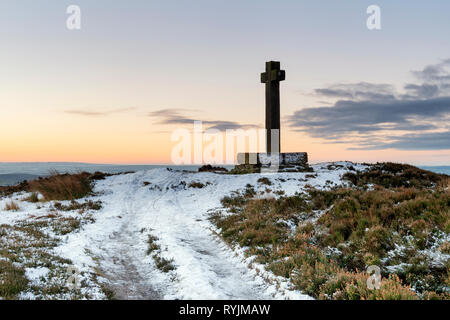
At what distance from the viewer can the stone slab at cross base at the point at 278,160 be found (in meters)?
24.5

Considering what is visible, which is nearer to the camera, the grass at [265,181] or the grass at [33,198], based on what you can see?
the grass at [265,181]

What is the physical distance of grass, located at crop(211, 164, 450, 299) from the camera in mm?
6423

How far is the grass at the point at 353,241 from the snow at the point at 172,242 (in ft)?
2.08

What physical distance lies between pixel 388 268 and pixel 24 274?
321 inches

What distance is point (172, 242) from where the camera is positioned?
34.4ft

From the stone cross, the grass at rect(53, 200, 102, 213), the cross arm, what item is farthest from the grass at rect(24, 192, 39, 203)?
the cross arm

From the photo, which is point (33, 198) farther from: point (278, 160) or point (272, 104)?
point (272, 104)

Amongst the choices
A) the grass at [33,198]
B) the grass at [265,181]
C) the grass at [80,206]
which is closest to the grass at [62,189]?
the grass at [33,198]

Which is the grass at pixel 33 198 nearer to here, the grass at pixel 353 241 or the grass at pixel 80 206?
the grass at pixel 80 206

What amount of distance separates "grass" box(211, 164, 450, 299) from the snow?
24.9 inches

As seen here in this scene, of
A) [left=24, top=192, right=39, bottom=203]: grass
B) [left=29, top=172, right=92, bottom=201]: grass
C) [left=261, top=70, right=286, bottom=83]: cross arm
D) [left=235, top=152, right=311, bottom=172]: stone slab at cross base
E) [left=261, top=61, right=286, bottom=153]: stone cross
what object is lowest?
[left=24, top=192, right=39, bottom=203]: grass

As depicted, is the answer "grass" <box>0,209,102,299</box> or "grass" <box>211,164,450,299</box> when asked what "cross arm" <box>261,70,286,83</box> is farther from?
"grass" <box>0,209,102,299</box>
